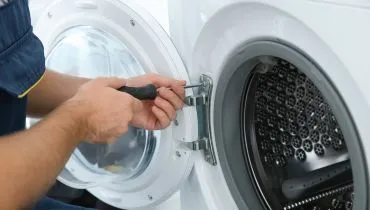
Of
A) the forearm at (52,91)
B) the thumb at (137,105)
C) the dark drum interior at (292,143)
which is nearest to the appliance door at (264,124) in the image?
the dark drum interior at (292,143)

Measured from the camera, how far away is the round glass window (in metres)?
1.19

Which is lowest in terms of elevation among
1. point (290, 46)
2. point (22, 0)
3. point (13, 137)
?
point (13, 137)

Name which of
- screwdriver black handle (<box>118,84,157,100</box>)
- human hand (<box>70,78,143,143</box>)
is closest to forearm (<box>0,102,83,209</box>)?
human hand (<box>70,78,143,143</box>)

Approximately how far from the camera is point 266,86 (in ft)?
3.32

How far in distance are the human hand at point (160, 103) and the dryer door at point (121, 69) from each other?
0.08ft

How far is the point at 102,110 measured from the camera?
36.1 inches

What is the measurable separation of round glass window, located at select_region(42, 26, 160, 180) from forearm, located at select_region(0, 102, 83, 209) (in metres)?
0.33

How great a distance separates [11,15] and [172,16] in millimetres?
318

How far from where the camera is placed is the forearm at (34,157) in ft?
2.52

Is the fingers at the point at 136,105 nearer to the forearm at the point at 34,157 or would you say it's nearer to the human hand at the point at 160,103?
the human hand at the point at 160,103

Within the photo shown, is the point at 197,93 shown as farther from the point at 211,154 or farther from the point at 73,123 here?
the point at 73,123

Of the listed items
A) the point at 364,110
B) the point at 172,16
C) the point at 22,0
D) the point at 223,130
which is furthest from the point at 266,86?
the point at 22,0

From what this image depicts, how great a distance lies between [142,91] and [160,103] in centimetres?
5

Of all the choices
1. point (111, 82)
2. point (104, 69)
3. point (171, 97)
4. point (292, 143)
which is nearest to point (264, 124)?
point (292, 143)
